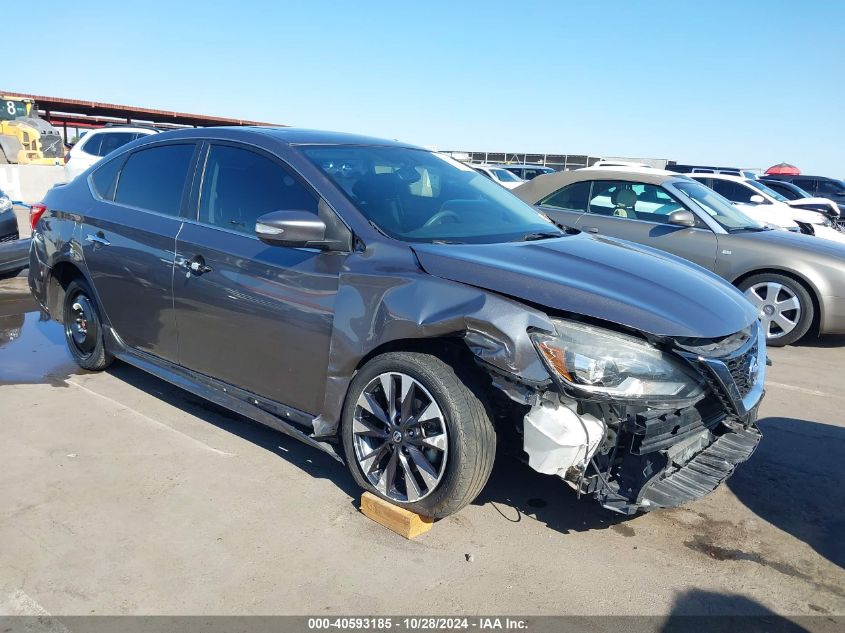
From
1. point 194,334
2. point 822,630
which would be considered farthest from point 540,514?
point 194,334

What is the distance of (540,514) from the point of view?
3424 mm

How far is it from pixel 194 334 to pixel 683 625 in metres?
2.81

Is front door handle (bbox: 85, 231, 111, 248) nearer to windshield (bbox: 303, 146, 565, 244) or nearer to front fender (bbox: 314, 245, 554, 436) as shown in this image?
windshield (bbox: 303, 146, 565, 244)

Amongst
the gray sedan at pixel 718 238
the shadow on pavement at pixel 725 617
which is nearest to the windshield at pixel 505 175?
the gray sedan at pixel 718 238

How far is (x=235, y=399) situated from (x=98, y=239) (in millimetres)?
1675

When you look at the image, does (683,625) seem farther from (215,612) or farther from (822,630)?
(215,612)

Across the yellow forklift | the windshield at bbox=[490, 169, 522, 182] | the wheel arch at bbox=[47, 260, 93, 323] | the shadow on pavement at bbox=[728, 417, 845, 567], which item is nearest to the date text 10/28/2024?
the shadow on pavement at bbox=[728, 417, 845, 567]

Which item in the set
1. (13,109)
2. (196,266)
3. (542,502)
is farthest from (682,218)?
(13,109)

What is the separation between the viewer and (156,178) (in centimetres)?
441

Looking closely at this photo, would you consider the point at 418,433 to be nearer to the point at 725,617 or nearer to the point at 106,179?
the point at 725,617

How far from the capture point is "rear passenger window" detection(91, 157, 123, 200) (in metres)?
4.77

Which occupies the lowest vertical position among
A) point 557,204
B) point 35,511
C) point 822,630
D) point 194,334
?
point 35,511

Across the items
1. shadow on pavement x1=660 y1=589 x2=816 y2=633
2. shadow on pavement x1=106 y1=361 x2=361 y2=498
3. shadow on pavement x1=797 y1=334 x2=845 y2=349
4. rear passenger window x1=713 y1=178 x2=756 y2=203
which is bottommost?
shadow on pavement x1=106 y1=361 x2=361 y2=498

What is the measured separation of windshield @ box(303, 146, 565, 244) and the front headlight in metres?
0.89
